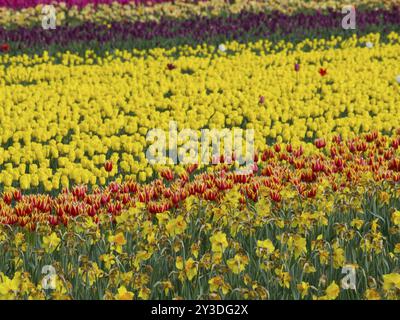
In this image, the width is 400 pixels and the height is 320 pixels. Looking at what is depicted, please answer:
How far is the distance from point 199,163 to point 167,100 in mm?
3175

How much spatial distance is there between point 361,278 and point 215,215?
1.08 metres

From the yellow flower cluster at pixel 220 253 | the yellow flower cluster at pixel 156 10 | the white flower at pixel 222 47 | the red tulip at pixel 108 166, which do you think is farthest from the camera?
the yellow flower cluster at pixel 156 10

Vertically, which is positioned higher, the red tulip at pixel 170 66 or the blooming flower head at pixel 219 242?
the red tulip at pixel 170 66

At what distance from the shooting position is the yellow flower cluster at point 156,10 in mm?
16719

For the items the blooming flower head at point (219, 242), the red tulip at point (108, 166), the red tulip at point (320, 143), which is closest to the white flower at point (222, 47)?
the red tulip at point (320, 143)

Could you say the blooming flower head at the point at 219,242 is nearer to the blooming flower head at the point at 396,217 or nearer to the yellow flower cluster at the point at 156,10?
the blooming flower head at the point at 396,217

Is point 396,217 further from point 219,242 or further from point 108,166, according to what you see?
point 108,166

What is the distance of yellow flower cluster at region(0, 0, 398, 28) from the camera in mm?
16719

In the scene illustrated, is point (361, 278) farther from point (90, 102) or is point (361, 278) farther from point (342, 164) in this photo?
point (90, 102)

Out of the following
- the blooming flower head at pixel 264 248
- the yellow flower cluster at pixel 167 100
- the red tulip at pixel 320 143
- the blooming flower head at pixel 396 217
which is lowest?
the blooming flower head at pixel 264 248

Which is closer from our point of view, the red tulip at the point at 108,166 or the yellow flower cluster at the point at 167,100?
the red tulip at the point at 108,166

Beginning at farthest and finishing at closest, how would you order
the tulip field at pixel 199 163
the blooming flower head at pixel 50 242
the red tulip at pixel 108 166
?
the red tulip at pixel 108 166 → the blooming flower head at pixel 50 242 → the tulip field at pixel 199 163

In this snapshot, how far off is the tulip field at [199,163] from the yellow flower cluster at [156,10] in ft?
0.17
